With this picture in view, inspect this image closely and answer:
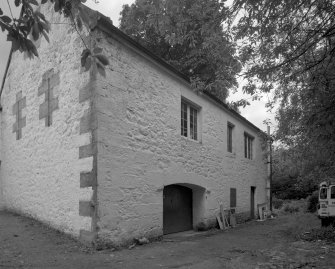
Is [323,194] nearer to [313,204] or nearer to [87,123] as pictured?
[313,204]

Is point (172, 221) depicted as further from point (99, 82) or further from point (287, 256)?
point (99, 82)

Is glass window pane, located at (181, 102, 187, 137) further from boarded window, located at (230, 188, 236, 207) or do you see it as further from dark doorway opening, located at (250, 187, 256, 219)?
dark doorway opening, located at (250, 187, 256, 219)

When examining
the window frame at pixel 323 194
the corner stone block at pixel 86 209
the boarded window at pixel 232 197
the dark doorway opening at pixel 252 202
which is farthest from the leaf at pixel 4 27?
the dark doorway opening at pixel 252 202

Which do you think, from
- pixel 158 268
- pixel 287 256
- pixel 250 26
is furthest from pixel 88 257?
pixel 250 26

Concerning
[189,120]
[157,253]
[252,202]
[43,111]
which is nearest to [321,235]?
[189,120]

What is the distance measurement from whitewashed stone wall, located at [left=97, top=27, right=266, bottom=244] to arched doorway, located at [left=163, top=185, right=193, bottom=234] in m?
0.47

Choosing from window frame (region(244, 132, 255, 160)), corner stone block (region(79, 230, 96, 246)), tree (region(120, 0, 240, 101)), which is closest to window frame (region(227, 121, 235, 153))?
window frame (region(244, 132, 255, 160))

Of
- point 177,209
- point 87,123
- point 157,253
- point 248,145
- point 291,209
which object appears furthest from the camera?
point 291,209

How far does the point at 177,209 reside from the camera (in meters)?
12.8

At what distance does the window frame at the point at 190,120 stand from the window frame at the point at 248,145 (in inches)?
241

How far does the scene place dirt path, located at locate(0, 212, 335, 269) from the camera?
732 cm

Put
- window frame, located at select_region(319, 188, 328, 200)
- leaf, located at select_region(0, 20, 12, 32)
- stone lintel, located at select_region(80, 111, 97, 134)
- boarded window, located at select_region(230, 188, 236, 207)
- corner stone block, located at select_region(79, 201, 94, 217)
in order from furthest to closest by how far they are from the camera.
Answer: boarded window, located at select_region(230, 188, 236, 207), window frame, located at select_region(319, 188, 328, 200), stone lintel, located at select_region(80, 111, 97, 134), corner stone block, located at select_region(79, 201, 94, 217), leaf, located at select_region(0, 20, 12, 32)

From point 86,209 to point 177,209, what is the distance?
16.2ft

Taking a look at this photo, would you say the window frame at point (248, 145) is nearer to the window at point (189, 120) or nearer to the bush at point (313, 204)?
the bush at point (313, 204)
